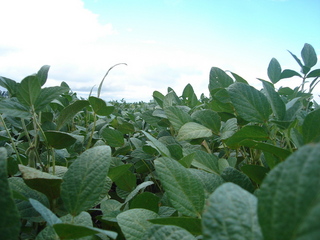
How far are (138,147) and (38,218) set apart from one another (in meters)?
0.45

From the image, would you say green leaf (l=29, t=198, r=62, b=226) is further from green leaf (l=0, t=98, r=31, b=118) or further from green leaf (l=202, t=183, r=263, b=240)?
green leaf (l=0, t=98, r=31, b=118)

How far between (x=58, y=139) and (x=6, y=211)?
33 cm

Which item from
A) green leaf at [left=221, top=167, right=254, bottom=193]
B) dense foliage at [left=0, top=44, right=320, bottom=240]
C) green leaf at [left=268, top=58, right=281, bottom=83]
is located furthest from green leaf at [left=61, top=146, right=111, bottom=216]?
green leaf at [left=268, top=58, right=281, bottom=83]

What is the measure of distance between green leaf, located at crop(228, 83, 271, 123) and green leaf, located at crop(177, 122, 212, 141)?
0.56ft

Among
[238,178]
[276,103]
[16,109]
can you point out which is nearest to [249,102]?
[276,103]

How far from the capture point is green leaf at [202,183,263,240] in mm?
247

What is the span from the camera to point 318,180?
21cm

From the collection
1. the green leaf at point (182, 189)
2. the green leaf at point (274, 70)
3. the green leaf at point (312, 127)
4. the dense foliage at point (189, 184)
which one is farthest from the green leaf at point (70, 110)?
the green leaf at point (274, 70)

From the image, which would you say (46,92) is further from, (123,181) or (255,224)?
(255,224)

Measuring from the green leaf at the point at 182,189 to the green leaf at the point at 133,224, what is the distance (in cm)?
5

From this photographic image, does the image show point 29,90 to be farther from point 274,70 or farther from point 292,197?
point 274,70

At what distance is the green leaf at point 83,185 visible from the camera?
16.2 inches

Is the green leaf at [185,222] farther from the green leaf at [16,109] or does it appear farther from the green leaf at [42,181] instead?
the green leaf at [16,109]

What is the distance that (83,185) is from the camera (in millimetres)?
415
